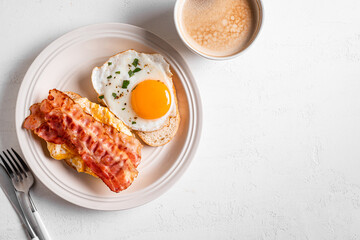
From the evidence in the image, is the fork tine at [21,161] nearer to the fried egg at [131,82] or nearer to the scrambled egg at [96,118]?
the scrambled egg at [96,118]

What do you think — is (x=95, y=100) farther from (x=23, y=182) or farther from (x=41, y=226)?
(x=41, y=226)

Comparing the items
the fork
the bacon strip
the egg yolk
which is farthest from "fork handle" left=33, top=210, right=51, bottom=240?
the egg yolk

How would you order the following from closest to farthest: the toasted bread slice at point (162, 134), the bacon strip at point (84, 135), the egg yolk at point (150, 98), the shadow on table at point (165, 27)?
the bacon strip at point (84, 135), the egg yolk at point (150, 98), the toasted bread slice at point (162, 134), the shadow on table at point (165, 27)

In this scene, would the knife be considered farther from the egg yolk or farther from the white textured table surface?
the egg yolk

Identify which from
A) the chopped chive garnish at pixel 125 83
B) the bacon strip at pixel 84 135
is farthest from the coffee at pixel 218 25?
the bacon strip at pixel 84 135

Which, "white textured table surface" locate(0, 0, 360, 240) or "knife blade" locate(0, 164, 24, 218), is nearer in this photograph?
"knife blade" locate(0, 164, 24, 218)

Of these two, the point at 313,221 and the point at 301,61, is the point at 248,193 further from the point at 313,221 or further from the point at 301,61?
the point at 301,61

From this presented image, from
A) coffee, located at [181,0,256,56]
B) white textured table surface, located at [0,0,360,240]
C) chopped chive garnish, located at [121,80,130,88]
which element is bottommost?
white textured table surface, located at [0,0,360,240]
